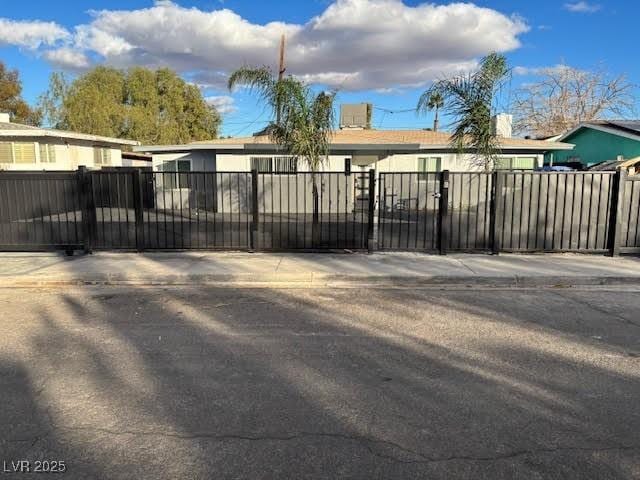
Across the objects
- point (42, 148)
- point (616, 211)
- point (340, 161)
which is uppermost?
point (42, 148)

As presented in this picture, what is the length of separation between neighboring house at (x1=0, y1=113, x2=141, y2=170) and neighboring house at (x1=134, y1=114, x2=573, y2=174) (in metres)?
4.33

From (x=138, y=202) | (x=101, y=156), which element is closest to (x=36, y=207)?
(x=138, y=202)

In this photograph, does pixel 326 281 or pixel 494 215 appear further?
pixel 494 215

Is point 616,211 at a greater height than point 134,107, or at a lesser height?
lesser

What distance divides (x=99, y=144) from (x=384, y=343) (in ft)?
88.4

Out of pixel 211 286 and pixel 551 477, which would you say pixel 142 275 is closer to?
pixel 211 286

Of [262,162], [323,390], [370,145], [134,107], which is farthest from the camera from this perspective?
[134,107]

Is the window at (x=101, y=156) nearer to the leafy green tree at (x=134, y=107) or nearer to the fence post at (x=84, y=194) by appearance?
the leafy green tree at (x=134, y=107)

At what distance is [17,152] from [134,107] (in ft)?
77.7

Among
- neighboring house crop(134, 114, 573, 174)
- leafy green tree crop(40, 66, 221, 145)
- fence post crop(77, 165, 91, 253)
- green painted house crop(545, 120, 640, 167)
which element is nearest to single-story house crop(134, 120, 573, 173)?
neighboring house crop(134, 114, 573, 174)

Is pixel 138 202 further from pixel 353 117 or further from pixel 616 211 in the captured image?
pixel 353 117

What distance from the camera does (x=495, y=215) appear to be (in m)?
10.3

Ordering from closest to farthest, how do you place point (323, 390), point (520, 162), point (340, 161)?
point (323, 390)
point (340, 161)
point (520, 162)

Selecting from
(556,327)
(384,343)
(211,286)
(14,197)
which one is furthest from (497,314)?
(14,197)
